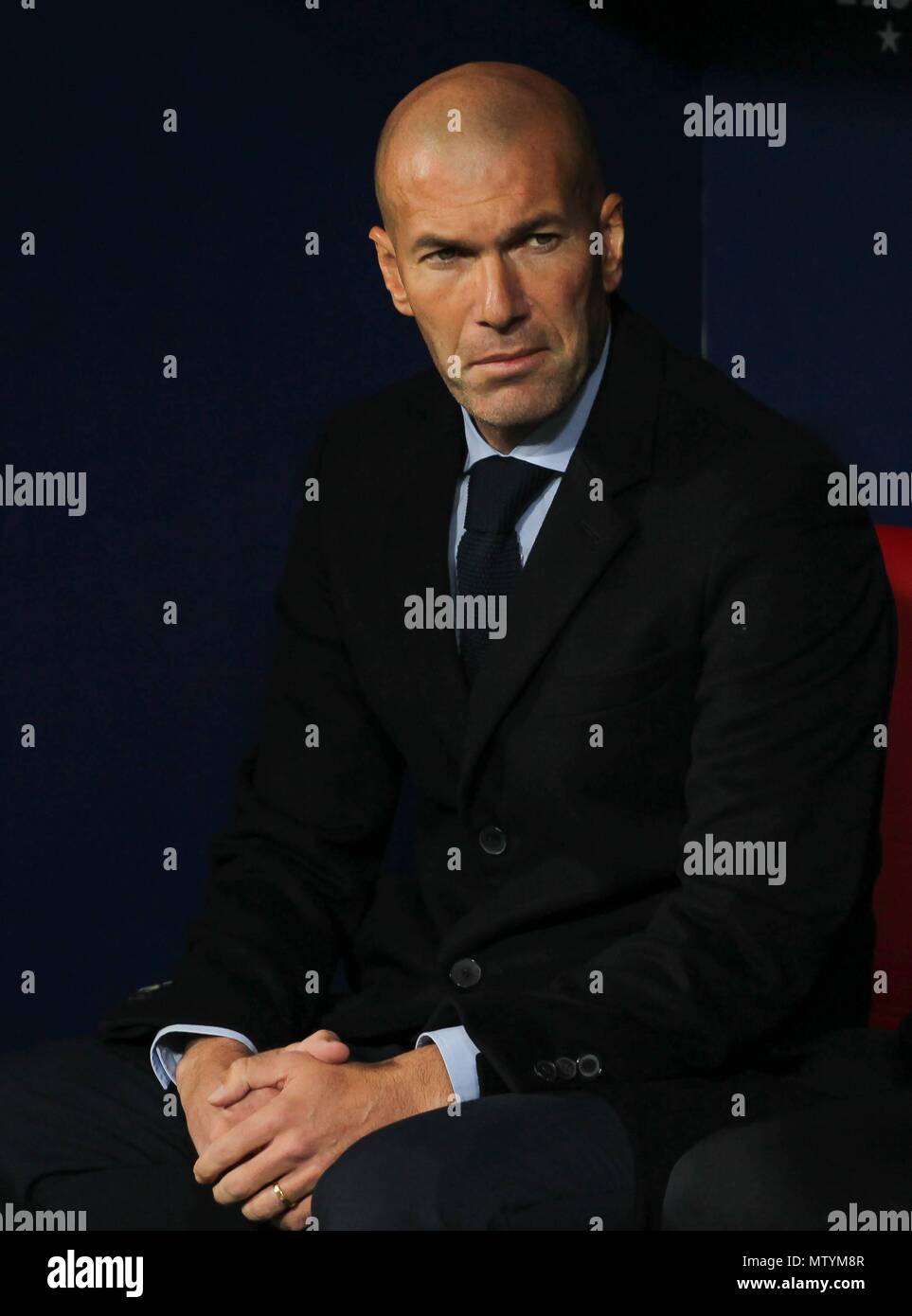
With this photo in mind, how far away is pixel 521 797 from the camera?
1793 millimetres

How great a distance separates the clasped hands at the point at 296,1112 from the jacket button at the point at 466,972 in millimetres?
158

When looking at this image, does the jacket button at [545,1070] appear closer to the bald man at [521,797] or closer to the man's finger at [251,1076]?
the bald man at [521,797]

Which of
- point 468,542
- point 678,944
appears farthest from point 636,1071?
point 468,542

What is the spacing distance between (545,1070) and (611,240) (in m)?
0.78

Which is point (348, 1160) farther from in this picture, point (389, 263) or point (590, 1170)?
point (389, 263)

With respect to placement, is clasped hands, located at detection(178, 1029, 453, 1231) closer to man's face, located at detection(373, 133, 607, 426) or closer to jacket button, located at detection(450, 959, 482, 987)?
jacket button, located at detection(450, 959, 482, 987)

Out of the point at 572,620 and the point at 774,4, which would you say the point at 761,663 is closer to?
the point at 572,620

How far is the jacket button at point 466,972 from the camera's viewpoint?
5.91 feet

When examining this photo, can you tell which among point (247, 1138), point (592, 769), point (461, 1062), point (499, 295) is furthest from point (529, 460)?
point (247, 1138)

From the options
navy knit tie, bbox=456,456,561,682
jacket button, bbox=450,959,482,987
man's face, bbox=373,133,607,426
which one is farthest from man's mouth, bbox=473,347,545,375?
jacket button, bbox=450,959,482,987

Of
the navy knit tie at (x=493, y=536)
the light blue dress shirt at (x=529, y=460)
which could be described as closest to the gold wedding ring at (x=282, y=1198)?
the light blue dress shirt at (x=529, y=460)

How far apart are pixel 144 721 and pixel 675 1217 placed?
0.85m

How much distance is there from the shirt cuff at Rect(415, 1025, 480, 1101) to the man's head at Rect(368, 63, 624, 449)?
1.87ft

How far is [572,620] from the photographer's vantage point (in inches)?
70.2
